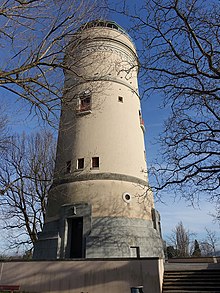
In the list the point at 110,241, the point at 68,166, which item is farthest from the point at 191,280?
the point at 68,166

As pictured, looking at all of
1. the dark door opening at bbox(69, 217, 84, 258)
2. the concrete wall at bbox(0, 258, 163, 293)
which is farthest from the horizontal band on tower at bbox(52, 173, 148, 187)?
the concrete wall at bbox(0, 258, 163, 293)

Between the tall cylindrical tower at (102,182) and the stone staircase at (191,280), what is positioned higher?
the tall cylindrical tower at (102,182)

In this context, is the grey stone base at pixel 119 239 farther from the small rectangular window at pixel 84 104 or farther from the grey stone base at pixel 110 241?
the small rectangular window at pixel 84 104

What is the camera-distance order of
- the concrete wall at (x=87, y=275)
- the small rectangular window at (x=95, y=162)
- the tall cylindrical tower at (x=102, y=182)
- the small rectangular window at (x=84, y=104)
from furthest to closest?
1. the small rectangular window at (x=84, y=104)
2. the small rectangular window at (x=95, y=162)
3. the tall cylindrical tower at (x=102, y=182)
4. the concrete wall at (x=87, y=275)

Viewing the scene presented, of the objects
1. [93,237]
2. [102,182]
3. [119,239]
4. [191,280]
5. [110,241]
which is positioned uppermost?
[102,182]

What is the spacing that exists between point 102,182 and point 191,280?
7.12 m

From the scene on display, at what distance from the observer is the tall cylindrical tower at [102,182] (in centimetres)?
1366

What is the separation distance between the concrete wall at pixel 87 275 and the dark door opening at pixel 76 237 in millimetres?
2784

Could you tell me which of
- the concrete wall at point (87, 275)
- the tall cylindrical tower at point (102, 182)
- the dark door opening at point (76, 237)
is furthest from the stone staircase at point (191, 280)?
the dark door opening at point (76, 237)

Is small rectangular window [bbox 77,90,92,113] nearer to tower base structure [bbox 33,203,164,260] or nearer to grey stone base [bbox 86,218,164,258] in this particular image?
tower base structure [bbox 33,203,164,260]

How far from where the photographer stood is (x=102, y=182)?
15.1m

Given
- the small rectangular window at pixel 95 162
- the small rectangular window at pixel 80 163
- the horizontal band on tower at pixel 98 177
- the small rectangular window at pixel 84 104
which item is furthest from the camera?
the small rectangular window at pixel 84 104

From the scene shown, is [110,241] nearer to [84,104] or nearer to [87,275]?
[87,275]

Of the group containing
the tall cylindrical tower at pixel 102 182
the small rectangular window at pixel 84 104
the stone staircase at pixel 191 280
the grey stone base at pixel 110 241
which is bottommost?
the stone staircase at pixel 191 280
